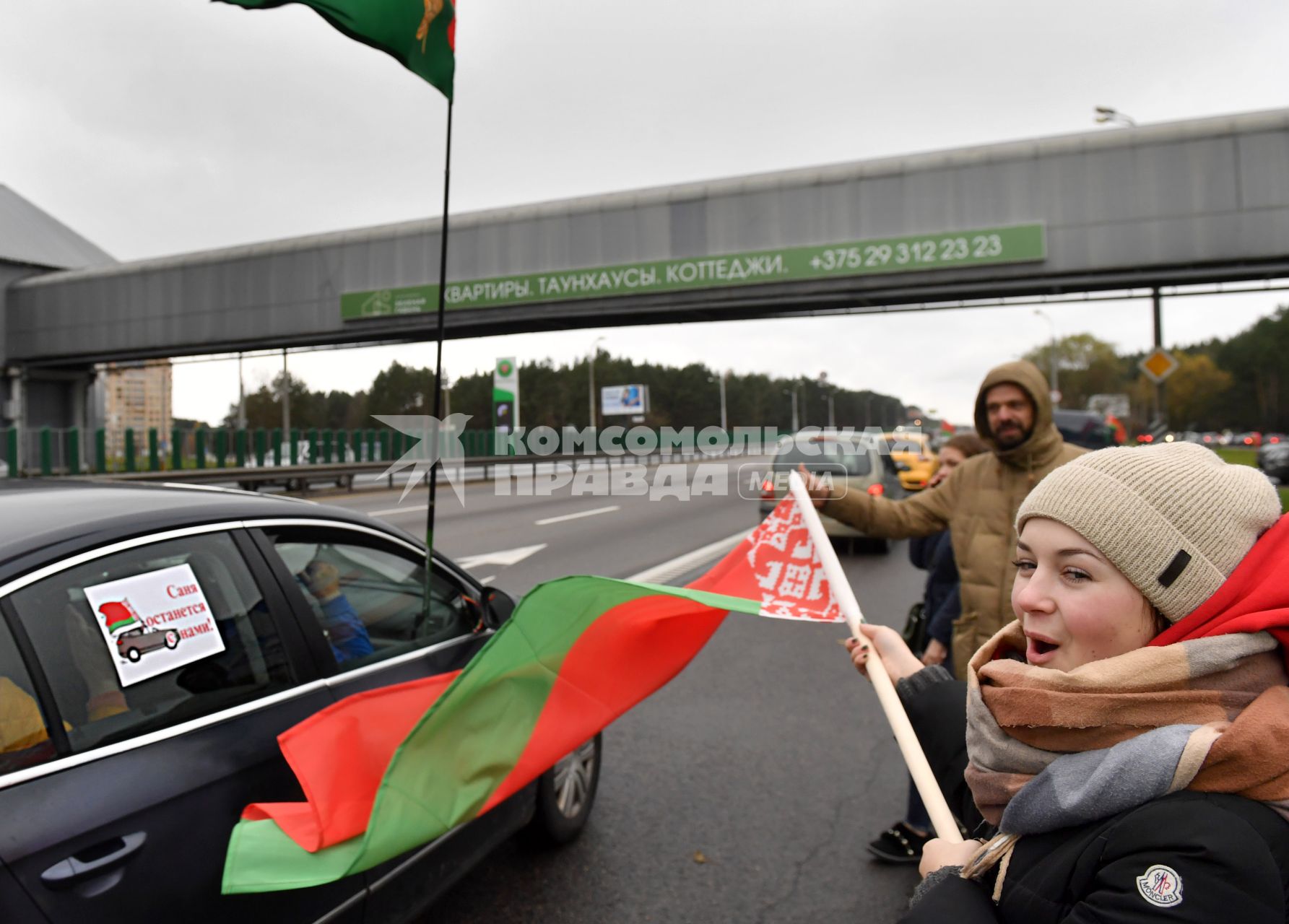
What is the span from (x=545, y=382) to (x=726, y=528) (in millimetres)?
49909

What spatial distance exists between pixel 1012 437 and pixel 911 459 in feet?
61.4

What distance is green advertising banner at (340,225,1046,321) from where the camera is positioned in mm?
24406

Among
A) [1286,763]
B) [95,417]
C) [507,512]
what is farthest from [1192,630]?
[95,417]

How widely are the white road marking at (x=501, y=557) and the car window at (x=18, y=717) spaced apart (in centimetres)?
890

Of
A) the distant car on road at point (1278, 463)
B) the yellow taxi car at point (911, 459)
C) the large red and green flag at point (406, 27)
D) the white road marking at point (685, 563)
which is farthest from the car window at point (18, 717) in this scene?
the distant car on road at point (1278, 463)

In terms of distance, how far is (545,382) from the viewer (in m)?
64.3

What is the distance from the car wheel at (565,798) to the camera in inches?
134

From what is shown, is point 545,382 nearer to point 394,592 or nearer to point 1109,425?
point 1109,425

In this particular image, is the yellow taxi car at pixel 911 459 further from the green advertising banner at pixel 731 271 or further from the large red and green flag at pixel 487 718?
the large red and green flag at pixel 487 718

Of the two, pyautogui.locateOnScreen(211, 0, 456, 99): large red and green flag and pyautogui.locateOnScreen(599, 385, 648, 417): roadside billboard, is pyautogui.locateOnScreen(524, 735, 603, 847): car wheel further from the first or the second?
pyautogui.locateOnScreen(599, 385, 648, 417): roadside billboard

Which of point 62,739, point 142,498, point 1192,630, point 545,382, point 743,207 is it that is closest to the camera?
point 1192,630

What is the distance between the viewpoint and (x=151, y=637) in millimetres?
2096

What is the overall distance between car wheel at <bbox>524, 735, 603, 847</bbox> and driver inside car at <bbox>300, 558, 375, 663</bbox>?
3.06ft

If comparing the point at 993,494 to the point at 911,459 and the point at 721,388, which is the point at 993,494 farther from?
the point at 721,388
